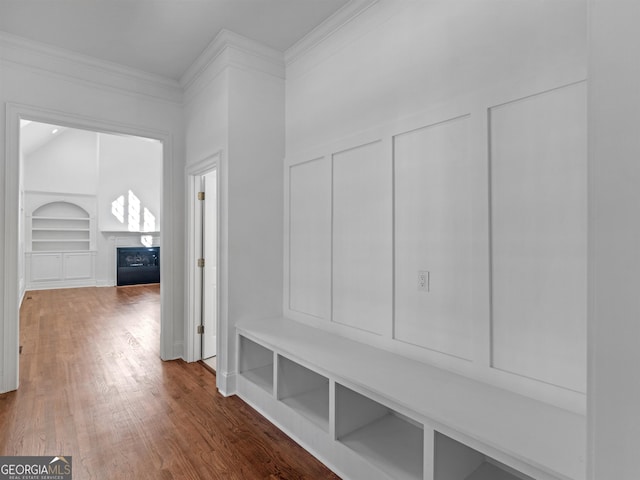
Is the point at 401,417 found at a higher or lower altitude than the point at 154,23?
lower

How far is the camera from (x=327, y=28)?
267cm

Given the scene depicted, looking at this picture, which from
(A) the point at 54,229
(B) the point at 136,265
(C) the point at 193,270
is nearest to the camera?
(C) the point at 193,270

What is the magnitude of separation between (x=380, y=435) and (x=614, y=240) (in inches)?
67.9

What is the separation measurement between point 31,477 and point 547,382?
2603 mm

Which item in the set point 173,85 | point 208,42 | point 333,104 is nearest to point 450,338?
point 333,104

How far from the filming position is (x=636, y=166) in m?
0.64

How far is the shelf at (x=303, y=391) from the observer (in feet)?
7.32

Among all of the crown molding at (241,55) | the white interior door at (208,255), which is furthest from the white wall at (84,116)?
the crown molding at (241,55)

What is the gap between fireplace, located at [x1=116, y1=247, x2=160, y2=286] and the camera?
9023 millimetres

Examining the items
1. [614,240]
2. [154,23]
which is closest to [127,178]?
[154,23]

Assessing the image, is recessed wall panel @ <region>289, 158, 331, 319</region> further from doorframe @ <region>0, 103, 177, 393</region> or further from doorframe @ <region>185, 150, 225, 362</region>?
doorframe @ <region>0, 103, 177, 393</region>

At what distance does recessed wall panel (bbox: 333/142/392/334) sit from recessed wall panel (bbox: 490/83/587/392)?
0.69m

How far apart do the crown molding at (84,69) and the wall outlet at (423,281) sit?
10.4 ft

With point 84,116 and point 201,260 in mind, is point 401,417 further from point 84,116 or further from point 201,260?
point 84,116
